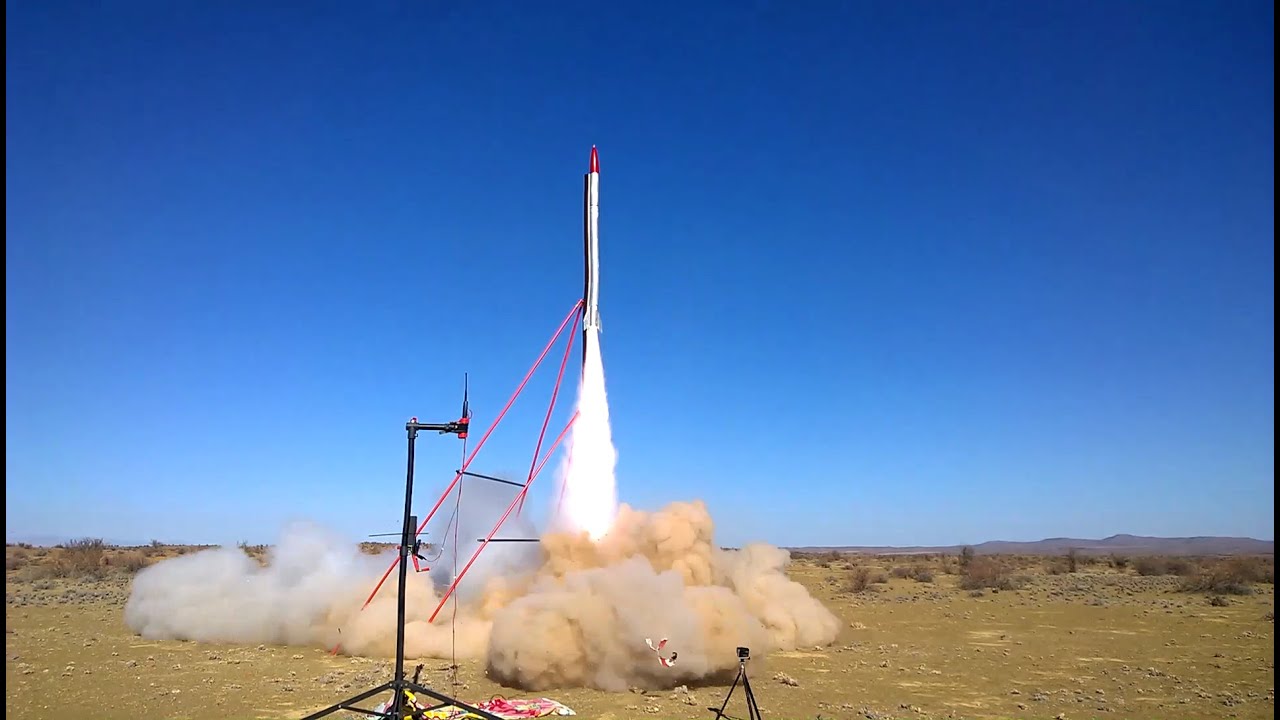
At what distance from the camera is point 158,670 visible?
19.0 m

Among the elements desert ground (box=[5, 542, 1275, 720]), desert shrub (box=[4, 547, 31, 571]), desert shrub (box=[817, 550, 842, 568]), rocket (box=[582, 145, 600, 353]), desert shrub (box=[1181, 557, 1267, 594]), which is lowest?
desert ground (box=[5, 542, 1275, 720])

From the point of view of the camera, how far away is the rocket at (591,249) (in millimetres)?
22812

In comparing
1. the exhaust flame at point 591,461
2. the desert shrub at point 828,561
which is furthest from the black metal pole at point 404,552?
the desert shrub at point 828,561

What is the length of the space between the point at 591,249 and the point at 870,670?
12.2 metres

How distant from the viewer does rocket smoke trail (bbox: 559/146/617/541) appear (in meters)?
22.7

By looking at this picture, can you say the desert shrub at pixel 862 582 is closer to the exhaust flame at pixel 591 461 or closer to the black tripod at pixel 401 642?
the exhaust flame at pixel 591 461

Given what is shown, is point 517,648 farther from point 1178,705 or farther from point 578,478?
point 1178,705

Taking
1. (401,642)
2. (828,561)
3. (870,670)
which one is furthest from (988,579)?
(401,642)

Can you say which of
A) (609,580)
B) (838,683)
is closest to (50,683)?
(609,580)

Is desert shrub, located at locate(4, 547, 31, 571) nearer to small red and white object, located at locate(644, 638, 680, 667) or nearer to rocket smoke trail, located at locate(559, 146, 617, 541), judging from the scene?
rocket smoke trail, located at locate(559, 146, 617, 541)

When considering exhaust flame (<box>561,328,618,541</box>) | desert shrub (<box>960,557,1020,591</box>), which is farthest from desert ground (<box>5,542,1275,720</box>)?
desert shrub (<box>960,557,1020,591</box>)

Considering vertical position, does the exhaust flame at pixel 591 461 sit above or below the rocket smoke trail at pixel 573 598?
above

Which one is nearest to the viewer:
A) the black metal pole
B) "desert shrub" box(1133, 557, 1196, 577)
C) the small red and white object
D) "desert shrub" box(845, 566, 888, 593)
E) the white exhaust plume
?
the black metal pole

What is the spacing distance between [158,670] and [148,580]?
317 inches
